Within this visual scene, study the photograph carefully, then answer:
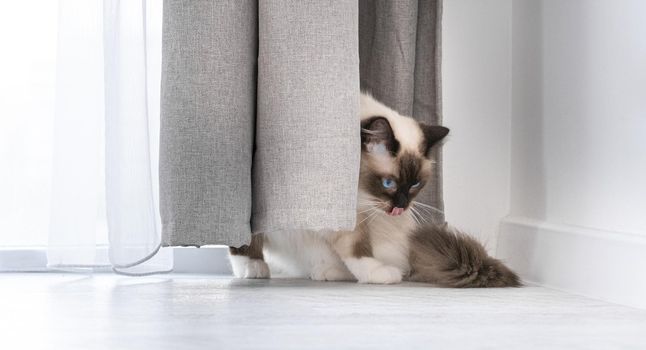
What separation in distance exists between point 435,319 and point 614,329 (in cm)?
26

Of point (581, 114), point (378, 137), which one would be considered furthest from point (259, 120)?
point (581, 114)

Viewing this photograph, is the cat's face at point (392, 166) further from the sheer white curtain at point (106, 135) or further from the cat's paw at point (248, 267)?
the sheer white curtain at point (106, 135)

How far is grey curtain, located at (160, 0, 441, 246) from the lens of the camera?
5.71 ft

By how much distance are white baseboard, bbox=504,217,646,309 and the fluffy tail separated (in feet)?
0.32

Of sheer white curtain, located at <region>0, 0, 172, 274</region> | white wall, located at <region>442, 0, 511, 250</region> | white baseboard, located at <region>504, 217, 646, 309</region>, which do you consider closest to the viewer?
white baseboard, located at <region>504, 217, 646, 309</region>

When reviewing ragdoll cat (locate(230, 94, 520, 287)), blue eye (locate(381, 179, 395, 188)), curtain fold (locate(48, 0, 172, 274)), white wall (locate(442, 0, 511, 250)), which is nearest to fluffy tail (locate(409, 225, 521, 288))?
ragdoll cat (locate(230, 94, 520, 287))

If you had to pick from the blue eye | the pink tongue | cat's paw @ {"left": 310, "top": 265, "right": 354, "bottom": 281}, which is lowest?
cat's paw @ {"left": 310, "top": 265, "right": 354, "bottom": 281}

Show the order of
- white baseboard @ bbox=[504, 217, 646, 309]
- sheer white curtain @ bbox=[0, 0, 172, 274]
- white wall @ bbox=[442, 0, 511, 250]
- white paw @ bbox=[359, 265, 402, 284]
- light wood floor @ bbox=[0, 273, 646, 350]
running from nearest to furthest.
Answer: light wood floor @ bbox=[0, 273, 646, 350], white baseboard @ bbox=[504, 217, 646, 309], sheer white curtain @ bbox=[0, 0, 172, 274], white paw @ bbox=[359, 265, 402, 284], white wall @ bbox=[442, 0, 511, 250]

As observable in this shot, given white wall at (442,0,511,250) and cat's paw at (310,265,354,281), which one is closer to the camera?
cat's paw at (310,265,354,281)

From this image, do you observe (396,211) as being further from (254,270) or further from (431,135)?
(254,270)

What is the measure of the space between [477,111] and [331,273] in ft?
1.80

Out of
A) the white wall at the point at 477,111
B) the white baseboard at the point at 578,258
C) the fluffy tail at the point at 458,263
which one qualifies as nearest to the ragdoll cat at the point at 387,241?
the fluffy tail at the point at 458,263

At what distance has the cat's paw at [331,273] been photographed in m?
2.01

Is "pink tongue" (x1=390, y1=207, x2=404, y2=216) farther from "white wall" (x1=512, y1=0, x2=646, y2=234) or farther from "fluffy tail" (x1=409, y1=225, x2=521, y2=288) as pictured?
"white wall" (x1=512, y1=0, x2=646, y2=234)
